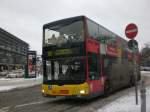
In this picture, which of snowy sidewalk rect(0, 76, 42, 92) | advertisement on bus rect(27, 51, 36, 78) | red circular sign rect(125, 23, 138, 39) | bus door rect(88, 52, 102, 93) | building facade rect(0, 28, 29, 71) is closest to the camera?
red circular sign rect(125, 23, 138, 39)

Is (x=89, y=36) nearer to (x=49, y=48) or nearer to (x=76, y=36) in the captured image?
(x=76, y=36)

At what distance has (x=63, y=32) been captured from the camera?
47.4 ft

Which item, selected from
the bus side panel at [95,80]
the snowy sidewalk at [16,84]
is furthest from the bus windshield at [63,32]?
the snowy sidewalk at [16,84]

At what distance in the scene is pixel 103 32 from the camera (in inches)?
664

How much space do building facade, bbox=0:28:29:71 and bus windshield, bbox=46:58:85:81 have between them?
117m

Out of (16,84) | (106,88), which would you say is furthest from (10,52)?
(106,88)

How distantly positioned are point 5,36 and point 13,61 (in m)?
12.5

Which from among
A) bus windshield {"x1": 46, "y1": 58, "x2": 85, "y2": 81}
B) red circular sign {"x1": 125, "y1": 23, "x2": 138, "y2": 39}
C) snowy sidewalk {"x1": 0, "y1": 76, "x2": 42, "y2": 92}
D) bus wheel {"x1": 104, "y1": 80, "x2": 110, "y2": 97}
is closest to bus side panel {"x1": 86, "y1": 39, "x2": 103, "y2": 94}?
bus windshield {"x1": 46, "y1": 58, "x2": 85, "y2": 81}

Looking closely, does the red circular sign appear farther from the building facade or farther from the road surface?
the building facade

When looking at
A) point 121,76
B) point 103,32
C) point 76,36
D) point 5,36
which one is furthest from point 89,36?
point 5,36

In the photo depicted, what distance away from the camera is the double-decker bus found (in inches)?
536

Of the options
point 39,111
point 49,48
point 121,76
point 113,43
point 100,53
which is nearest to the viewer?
point 39,111

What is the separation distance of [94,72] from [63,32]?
7.45 feet

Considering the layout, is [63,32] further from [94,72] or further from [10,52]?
[10,52]
